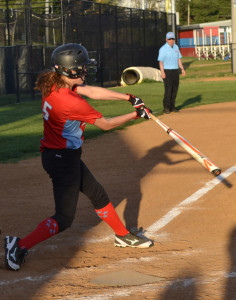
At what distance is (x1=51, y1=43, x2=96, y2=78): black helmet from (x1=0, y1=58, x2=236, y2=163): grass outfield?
17.9ft

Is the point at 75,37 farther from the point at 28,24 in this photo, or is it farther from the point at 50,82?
the point at 50,82

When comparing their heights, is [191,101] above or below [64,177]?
above

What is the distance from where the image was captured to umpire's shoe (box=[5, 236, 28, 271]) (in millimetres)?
5086

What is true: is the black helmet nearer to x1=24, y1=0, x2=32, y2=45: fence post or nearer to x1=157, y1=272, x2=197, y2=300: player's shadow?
x1=157, y1=272, x2=197, y2=300: player's shadow

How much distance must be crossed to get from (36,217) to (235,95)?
15109 millimetres

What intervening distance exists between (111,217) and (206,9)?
3672 inches

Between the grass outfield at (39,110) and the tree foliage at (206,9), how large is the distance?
67.4m

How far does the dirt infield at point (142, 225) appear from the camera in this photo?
463 cm

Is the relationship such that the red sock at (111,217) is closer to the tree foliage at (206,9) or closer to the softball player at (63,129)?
the softball player at (63,129)

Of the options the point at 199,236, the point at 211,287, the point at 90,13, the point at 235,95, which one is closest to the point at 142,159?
the point at 199,236

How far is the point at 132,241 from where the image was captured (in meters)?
5.64

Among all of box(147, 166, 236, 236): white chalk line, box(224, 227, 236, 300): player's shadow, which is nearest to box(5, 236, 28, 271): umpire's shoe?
box(147, 166, 236, 236): white chalk line

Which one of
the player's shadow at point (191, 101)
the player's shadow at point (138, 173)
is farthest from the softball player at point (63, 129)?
the player's shadow at point (191, 101)

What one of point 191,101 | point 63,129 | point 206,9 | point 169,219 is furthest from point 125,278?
point 206,9
